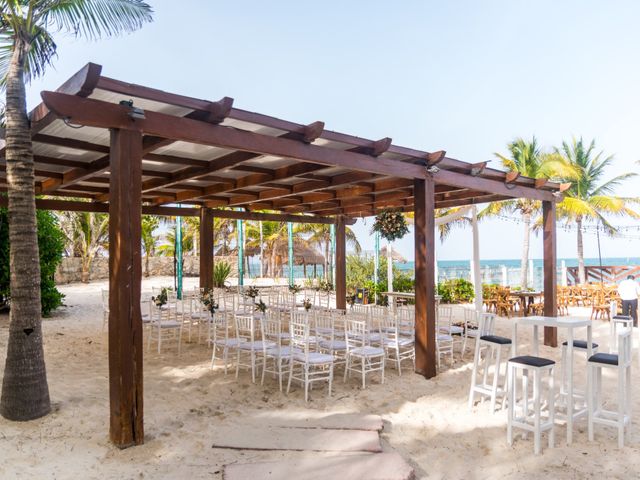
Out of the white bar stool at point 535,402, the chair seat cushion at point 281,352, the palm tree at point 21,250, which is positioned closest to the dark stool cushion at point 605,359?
the white bar stool at point 535,402

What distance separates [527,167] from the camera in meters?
16.2

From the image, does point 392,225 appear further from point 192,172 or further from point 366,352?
point 192,172

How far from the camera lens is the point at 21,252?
4.05m

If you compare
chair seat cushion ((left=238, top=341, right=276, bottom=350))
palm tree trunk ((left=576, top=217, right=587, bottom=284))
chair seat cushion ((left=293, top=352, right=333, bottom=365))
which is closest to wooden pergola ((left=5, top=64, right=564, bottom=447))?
chair seat cushion ((left=293, top=352, right=333, bottom=365))

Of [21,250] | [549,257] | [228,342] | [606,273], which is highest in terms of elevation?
[21,250]

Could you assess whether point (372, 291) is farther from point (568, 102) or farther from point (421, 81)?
point (568, 102)

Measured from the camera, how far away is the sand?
11.1 ft

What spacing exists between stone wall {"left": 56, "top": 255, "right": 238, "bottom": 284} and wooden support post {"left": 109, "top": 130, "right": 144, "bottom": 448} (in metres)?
19.0

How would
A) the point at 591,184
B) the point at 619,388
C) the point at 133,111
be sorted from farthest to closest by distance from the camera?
the point at 591,184 → the point at 619,388 → the point at 133,111

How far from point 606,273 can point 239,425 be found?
17345 mm

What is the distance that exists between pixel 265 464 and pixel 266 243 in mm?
25352

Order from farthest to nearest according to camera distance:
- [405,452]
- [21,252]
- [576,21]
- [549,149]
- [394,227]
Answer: [549,149], [576,21], [394,227], [21,252], [405,452]

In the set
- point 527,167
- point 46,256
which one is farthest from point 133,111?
point 527,167

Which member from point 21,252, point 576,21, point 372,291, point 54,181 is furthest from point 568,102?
point 21,252
